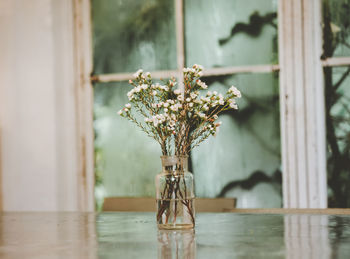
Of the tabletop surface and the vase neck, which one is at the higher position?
the vase neck

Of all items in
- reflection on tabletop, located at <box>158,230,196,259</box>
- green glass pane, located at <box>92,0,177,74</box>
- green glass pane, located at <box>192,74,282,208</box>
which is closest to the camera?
reflection on tabletop, located at <box>158,230,196,259</box>

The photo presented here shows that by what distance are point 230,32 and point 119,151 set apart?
1172 millimetres

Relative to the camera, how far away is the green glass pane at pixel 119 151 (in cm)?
343

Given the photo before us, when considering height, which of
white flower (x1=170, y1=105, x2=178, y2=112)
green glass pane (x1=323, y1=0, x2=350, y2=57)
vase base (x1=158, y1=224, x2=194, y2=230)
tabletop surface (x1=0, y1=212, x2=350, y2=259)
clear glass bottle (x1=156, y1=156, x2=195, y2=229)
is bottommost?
tabletop surface (x1=0, y1=212, x2=350, y2=259)

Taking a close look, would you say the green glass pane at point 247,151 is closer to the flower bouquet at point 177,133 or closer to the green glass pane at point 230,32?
the green glass pane at point 230,32

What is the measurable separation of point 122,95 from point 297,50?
4.20 ft

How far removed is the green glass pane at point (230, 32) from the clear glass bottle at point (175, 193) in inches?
74.3

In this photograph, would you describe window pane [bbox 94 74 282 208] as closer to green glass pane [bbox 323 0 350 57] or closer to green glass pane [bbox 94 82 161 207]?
green glass pane [bbox 94 82 161 207]

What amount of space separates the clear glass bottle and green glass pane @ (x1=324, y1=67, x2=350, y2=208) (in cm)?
181

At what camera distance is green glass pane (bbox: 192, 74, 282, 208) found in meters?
3.17

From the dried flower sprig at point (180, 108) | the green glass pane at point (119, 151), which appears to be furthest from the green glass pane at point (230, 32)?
the dried flower sprig at point (180, 108)

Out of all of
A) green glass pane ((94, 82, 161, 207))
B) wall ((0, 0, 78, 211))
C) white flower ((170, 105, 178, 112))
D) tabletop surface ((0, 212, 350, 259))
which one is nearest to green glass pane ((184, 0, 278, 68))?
green glass pane ((94, 82, 161, 207))

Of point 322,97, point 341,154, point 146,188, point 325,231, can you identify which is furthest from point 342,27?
point 325,231

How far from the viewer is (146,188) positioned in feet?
11.2
